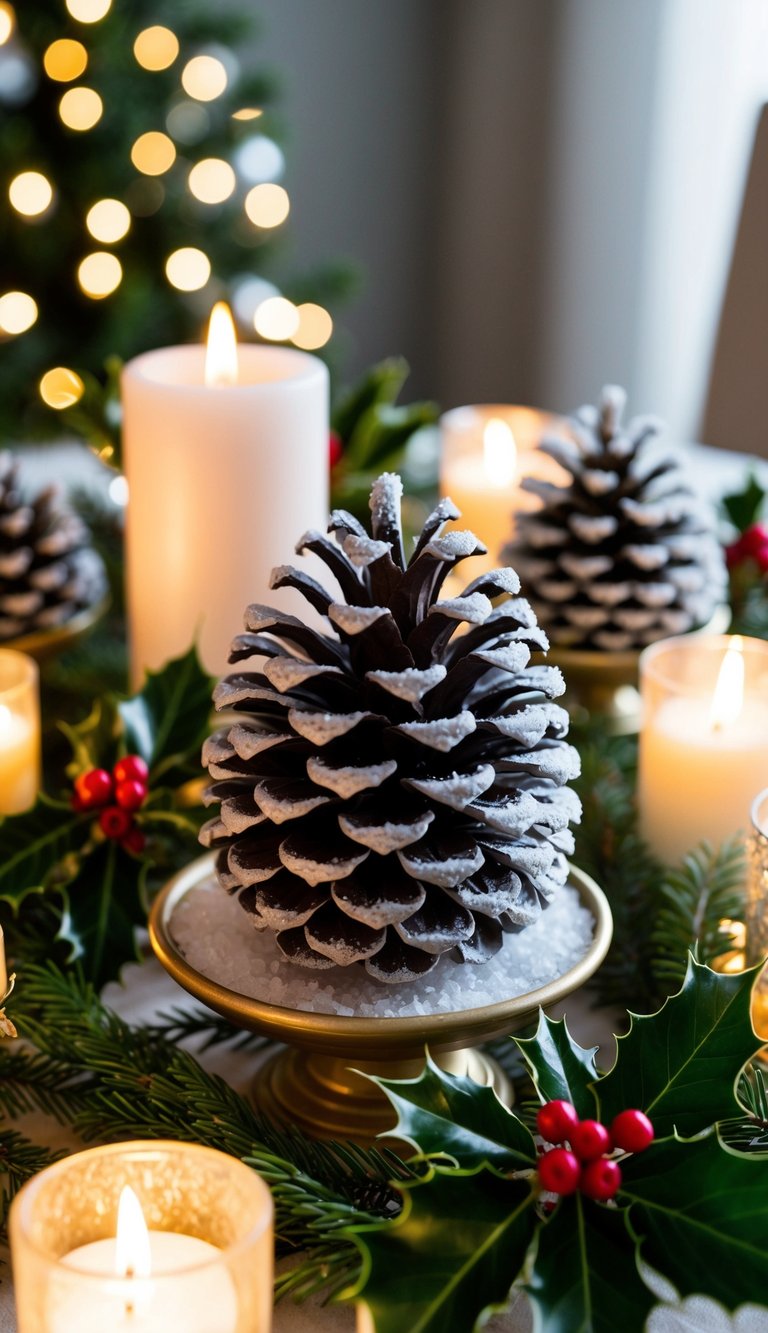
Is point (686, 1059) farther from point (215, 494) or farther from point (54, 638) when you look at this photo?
point (54, 638)

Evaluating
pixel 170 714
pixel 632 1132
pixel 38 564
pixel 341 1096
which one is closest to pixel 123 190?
pixel 38 564

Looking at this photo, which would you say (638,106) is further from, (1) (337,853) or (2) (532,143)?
(1) (337,853)

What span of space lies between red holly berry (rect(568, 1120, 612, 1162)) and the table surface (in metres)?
0.05

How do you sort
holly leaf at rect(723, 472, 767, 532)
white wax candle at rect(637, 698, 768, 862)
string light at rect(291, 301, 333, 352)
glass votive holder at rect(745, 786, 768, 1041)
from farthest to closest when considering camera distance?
string light at rect(291, 301, 333, 352)
holly leaf at rect(723, 472, 767, 532)
white wax candle at rect(637, 698, 768, 862)
glass votive holder at rect(745, 786, 768, 1041)

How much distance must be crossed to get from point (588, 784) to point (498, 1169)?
0.96ft

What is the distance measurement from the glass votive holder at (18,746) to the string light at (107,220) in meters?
0.90

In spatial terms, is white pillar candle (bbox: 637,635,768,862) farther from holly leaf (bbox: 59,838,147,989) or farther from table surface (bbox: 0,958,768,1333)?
holly leaf (bbox: 59,838,147,989)

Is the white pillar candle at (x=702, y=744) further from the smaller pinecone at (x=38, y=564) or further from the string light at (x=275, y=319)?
the string light at (x=275, y=319)

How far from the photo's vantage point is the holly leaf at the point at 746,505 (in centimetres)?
91

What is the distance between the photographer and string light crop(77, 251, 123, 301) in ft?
4.76

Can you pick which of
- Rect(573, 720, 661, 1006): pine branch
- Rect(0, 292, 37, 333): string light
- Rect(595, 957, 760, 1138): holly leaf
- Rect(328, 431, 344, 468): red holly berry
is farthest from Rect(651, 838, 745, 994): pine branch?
Rect(0, 292, 37, 333): string light

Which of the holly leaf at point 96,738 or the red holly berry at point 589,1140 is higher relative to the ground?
the red holly berry at point 589,1140

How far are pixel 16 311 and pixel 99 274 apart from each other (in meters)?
0.10

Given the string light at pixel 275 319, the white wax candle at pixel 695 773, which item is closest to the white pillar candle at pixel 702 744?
the white wax candle at pixel 695 773
